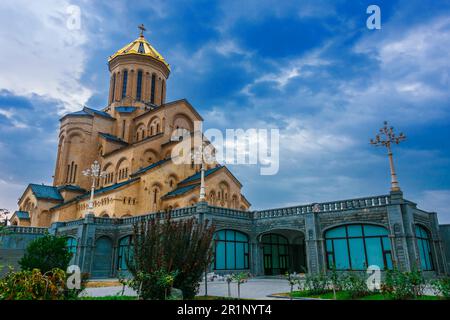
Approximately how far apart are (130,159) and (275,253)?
21.5 metres

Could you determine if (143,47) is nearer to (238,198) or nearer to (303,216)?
(238,198)

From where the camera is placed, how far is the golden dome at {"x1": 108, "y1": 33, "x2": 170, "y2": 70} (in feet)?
161

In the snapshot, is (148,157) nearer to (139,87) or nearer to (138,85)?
(139,87)

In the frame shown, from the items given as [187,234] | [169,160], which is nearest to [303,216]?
[187,234]

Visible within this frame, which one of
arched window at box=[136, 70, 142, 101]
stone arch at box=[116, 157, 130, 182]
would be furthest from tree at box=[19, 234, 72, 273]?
arched window at box=[136, 70, 142, 101]

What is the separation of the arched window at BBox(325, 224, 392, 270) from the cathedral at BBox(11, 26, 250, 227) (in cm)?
1687

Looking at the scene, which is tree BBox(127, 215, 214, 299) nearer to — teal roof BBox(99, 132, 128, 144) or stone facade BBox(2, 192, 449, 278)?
stone facade BBox(2, 192, 449, 278)

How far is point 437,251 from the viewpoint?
20000 mm

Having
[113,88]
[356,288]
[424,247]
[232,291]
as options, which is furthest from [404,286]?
[113,88]

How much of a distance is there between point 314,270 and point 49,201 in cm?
3383

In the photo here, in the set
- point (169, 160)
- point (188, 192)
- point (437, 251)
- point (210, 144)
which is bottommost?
point (437, 251)

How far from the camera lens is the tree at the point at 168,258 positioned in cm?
1041

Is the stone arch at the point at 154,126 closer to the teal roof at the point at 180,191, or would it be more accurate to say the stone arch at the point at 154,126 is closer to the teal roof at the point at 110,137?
the teal roof at the point at 110,137

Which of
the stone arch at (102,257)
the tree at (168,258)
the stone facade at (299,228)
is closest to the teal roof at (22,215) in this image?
the stone facade at (299,228)
